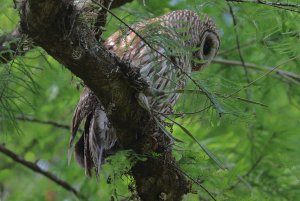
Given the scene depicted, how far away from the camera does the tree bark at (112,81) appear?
7.47 feet

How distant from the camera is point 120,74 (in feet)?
8.39

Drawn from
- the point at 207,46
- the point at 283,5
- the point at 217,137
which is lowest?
the point at 217,137

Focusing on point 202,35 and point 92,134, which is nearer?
point 92,134

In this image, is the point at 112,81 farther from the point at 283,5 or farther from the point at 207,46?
the point at 207,46

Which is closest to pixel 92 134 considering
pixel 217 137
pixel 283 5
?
pixel 283 5

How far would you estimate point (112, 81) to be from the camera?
8.35 ft

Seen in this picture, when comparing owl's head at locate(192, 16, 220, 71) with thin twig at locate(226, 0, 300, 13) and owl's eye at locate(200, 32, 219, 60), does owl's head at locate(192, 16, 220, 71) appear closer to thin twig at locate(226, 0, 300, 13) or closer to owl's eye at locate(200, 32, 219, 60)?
owl's eye at locate(200, 32, 219, 60)

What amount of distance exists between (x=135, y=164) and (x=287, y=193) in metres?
1.53

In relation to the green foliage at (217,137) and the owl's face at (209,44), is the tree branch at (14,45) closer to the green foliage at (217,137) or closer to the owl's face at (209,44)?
the green foliage at (217,137)

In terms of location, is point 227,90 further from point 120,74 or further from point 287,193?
point 287,193

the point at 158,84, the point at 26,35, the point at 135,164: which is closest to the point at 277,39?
the point at 158,84

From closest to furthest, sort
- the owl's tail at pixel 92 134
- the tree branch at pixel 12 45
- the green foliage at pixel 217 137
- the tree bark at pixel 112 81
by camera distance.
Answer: the tree bark at pixel 112 81
the tree branch at pixel 12 45
the green foliage at pixel 217 137
the owl's tail at pixel 92 134

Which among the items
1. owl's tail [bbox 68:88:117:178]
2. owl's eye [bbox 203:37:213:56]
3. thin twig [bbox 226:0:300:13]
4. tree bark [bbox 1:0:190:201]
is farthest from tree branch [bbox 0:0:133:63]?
owl's eye [bbox 203:37:213:56]

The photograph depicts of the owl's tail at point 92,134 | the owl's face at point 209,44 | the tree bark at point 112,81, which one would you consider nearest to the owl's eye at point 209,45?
the owl's face at point 209,44
